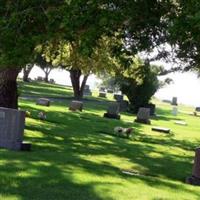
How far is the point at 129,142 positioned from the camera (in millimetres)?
20500

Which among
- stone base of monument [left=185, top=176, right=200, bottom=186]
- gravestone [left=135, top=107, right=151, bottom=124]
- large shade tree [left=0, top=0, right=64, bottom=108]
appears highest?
large shade tree [left=0, top=0, right=64, bottom=108]

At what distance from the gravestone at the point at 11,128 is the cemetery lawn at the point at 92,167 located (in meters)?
0.48

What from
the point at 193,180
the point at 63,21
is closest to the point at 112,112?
the point at 193,180

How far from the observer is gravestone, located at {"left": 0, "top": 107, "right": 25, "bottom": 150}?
13.6 meters

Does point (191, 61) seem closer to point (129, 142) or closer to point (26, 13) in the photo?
point (129, 142)

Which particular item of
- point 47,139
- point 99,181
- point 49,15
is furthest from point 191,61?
point 99,181

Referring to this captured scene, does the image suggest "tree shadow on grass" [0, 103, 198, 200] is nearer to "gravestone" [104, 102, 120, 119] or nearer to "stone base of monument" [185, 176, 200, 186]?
"stone base of monument" [185, 176, 200, 186]

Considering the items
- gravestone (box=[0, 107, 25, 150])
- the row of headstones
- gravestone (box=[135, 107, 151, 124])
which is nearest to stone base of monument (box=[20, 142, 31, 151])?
the row of headstones

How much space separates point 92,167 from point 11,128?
8.86ft

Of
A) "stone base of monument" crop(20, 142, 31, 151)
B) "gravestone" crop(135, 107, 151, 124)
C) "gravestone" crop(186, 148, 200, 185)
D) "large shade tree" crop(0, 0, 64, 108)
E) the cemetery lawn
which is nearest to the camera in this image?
the cemetery lawn

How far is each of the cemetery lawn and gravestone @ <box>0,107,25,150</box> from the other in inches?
18.8

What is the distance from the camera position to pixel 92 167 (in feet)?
39.8

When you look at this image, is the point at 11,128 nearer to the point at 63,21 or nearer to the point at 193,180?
the point at 63,21

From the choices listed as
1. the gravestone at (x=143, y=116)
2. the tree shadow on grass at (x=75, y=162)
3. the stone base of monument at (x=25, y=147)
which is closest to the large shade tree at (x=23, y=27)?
the tree shadow on grass at (x=75, y=162)
